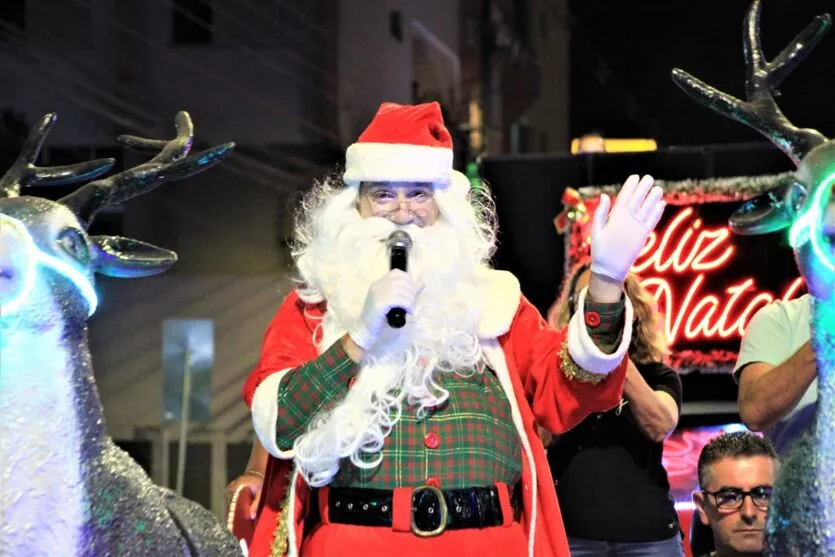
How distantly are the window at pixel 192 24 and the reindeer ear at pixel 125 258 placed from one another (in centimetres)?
481

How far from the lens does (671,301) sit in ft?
16.1

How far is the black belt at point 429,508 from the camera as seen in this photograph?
1848 mm

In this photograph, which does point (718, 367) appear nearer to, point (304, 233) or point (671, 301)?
point (671, 301)

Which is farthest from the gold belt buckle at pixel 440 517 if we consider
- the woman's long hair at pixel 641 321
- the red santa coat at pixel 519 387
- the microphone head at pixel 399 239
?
the woman's long hair at pixel 641 321

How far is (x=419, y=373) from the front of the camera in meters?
1.97

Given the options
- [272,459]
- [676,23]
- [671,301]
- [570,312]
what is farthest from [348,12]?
[272,459]

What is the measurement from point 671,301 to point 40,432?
3.69 metres

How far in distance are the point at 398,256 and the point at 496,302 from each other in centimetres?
29

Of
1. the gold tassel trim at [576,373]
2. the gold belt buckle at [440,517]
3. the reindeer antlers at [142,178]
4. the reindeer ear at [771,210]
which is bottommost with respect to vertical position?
the gold belt buckle at [440,517]

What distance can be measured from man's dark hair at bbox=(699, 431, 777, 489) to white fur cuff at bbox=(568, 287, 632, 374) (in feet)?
2.30

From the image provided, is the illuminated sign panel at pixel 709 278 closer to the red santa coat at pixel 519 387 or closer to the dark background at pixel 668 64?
the dark background at pixel 668 64

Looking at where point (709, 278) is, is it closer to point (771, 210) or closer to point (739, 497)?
point (739, 497)

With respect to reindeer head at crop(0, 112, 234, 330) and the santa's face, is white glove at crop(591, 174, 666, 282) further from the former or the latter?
reindeer head at crop(0, 112, 234, 330)

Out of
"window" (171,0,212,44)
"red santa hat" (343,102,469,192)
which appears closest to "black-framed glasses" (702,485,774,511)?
"red santa hat" (343,102,469,192)
